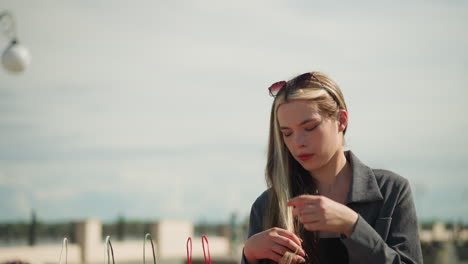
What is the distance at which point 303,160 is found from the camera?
198 cm

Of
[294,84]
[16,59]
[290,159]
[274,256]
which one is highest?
[16,59]

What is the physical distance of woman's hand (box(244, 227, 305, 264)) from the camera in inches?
70.5

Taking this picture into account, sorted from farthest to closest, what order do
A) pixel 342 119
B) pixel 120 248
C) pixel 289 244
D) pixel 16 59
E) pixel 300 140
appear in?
pixel 120 248 < pixel 16 59 < pixel 342 119 < pixel 300 140 < pixel 289 244

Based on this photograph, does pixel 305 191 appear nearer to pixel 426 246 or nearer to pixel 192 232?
pixel 426 246

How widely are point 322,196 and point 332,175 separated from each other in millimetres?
378

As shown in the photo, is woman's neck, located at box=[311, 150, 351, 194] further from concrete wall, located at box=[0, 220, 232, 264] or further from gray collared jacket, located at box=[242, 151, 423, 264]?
concrete wall, located at box=[0, 220, 232, 264]

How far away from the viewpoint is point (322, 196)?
5.65ft

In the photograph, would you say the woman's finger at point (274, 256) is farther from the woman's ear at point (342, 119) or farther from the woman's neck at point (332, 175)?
the woman's ear at point (342, 119)

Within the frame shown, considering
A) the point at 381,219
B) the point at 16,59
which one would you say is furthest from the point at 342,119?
the point at 16,59

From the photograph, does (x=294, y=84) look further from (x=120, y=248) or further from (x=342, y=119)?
(x=120, y=248)

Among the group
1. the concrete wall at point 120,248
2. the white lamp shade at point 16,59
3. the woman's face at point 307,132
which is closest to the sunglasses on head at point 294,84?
the woman's face at point 307,132

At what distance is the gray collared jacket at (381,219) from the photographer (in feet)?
5.72

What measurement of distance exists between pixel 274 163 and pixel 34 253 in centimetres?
1643

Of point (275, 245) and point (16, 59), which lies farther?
point (16, 59)
